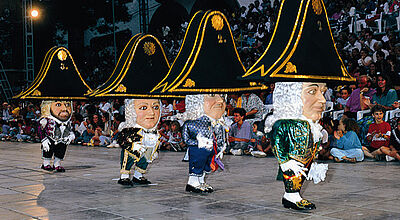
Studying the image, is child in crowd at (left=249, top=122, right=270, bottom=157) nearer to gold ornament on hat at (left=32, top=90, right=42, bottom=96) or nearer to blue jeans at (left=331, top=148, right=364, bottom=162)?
blue jeans at (left=331, top=148, right=364, bottom=162)

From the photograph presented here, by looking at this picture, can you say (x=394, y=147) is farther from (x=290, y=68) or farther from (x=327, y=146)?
(x=290, y=68)

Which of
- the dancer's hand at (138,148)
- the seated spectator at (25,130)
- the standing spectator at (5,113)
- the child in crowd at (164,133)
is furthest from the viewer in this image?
the standing spectator at (5,113)

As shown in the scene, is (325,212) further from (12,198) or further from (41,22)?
(41,22)

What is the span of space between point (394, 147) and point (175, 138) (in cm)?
566

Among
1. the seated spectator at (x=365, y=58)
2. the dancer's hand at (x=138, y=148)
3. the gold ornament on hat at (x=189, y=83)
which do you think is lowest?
the dancer's hand at (x=138, y=148)

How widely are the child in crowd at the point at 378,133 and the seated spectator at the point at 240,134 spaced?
280 centimetres

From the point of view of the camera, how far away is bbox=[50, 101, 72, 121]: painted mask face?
818 cm

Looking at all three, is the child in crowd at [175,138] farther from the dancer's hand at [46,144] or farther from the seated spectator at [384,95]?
the dancer's hand at [46,144]

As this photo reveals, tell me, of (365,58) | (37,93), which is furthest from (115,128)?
(365,58)

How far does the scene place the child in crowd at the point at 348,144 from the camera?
930 cm

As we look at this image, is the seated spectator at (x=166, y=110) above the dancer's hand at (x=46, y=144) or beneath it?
above

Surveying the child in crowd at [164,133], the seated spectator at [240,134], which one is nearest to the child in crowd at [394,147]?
the seated spectator at [240,134]

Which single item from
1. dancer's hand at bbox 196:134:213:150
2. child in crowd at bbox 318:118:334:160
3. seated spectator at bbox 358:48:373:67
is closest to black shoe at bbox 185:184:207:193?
dancer's hand at bbox 196:134:213:150

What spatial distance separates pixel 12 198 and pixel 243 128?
655 cm
